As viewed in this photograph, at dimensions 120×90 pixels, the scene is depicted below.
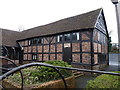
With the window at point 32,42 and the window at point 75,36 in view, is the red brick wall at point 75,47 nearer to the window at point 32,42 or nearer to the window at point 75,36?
the window at point 75,36

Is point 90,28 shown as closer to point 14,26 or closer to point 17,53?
point 17,53

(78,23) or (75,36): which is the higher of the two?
(78,23)

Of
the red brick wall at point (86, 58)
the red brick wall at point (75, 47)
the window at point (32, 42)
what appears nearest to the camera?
the red brick wall at point (86, 58)

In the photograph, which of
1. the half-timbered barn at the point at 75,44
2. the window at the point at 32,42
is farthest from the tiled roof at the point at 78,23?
the window at the point at 32,42

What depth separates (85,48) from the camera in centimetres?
863

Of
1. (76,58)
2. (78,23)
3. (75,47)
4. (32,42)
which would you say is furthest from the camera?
(32,42)

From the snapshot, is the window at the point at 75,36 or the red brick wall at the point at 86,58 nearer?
the red brick wall at the point at 86,58

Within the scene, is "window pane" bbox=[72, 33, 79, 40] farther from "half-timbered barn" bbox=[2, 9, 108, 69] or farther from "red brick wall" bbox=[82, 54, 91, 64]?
"red brick wall" bbox=[82, 54, 91, 64]

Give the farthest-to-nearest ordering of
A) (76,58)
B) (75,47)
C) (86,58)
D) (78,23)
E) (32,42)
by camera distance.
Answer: (32,42), (78,23), (75,47), (76,58), (86,58)

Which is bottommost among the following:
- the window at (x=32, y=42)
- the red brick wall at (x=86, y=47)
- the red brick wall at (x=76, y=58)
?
the red brick wall at (x=76, y=58)

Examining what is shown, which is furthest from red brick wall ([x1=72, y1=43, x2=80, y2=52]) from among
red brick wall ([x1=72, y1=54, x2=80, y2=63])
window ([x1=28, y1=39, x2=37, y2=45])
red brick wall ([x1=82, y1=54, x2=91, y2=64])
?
window ([x1=28, y1=39, x2=37, y2=45])

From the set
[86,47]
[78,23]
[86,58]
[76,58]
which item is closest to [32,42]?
[78,23]

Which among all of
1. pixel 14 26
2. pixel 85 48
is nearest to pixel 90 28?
pixel 85 48

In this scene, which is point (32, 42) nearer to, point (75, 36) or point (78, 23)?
point (75, 36)
